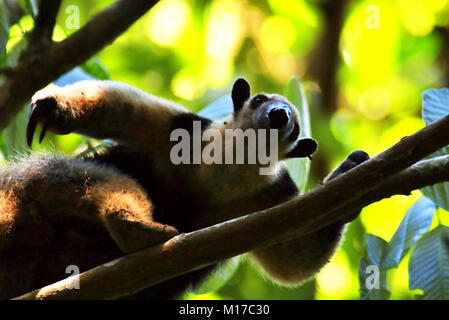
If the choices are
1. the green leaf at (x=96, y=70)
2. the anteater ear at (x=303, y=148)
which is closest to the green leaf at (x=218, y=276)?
the anteater ear at (x=303, y=148)

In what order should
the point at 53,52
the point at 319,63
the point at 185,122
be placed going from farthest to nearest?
the point at 319,63, the point at 185,122, the point at 53,52

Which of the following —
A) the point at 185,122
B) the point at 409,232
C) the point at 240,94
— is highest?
the point at 240,94

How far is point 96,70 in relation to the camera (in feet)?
13.8

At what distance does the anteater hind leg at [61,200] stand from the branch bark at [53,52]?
0.41m

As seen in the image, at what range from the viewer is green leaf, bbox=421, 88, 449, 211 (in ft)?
10.0

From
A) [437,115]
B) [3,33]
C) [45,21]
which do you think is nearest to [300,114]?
[437,115]

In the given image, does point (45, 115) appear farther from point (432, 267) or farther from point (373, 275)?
point (432, 267)

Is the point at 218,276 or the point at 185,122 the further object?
the point at 218,276

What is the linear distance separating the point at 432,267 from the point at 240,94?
4.73 feet

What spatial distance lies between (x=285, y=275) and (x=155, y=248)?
1.31m

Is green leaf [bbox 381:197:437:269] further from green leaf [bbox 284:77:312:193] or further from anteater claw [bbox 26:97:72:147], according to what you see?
anteater claw [bbox 26:97:72:147]

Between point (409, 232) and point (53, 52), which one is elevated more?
point (53, 52)

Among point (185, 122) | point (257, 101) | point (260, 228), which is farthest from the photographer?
point (257, 101)

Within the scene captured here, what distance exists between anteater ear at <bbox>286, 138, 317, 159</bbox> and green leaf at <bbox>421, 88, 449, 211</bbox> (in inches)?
25.9
